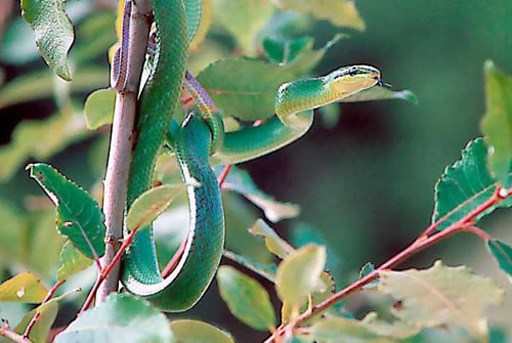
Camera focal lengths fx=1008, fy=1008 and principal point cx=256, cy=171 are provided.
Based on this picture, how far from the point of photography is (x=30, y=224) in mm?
1276

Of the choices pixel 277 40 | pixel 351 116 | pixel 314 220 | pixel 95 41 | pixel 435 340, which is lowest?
pixel 314 220

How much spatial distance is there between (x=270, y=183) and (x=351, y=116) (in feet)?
1.27

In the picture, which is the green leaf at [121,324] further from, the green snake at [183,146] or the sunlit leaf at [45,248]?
the sunlit leaf at [45,248]

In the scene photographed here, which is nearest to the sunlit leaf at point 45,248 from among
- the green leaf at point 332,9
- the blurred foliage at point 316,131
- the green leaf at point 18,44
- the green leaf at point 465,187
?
the blurred foliage at point 316,131

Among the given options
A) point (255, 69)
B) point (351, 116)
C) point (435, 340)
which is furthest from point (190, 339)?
point (351, 116)

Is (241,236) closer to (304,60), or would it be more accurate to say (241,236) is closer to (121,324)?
(304,60)

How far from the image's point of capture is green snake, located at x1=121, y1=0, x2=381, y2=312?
21.6 inches

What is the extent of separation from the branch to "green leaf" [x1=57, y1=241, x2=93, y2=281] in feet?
0.06

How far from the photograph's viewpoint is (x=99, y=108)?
0.69m

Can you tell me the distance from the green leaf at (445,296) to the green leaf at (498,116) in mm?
56

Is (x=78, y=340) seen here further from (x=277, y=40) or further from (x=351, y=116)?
(x=351, y=116)

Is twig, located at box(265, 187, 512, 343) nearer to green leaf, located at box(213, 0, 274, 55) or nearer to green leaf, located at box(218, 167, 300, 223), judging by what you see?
green leaf, located at box(218, 167, 300, 223)

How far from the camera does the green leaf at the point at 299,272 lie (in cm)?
43

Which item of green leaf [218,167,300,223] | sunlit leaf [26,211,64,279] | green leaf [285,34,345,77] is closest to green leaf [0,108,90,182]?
sunlit leaf [26,211,64,279]
